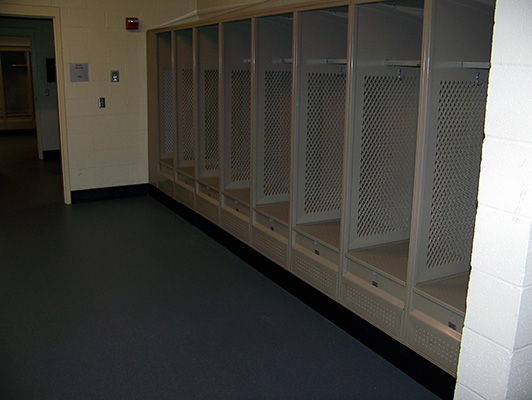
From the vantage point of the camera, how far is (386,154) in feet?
10.8

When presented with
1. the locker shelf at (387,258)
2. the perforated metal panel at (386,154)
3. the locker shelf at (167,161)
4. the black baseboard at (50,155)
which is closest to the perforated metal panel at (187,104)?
the locker shelf at (167,161)

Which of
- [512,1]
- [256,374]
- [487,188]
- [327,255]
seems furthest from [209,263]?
[512,1]

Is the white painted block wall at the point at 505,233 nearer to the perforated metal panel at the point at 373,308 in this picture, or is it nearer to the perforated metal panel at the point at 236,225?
the perforated metal panel at the point at 373,308

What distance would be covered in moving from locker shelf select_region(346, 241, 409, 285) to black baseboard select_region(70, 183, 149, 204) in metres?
4.05

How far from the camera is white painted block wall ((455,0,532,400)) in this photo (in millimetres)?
1635

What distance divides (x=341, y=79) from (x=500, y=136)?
86.2 inches

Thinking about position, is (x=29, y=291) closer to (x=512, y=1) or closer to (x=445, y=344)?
(x=445, y=344)

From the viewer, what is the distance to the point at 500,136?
1718 mm

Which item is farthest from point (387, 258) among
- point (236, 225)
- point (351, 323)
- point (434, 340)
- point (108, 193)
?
point (108, 193)

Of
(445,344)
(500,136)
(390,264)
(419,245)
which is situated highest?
(500,136)

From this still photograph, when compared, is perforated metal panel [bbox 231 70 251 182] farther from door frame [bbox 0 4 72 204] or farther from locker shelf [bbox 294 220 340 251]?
door frame [bbox 0 4 72 204]

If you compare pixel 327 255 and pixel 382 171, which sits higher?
pixel 382 171

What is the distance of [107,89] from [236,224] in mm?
2745

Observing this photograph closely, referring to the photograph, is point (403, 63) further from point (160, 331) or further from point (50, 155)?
point (50, 155)
